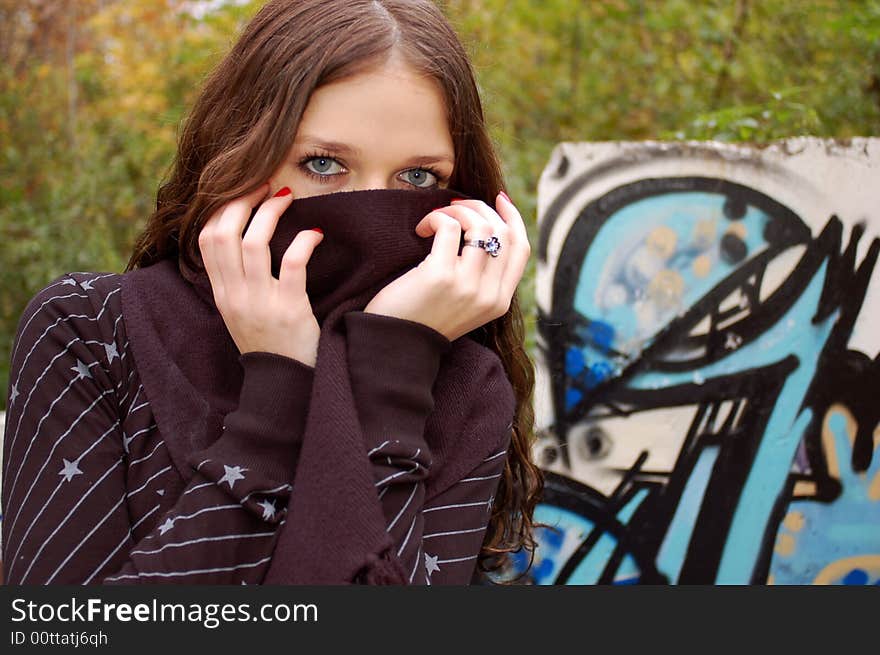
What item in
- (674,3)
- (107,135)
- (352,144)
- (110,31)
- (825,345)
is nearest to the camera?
(352,144)

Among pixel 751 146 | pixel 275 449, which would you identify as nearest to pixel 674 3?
pixel 751 146

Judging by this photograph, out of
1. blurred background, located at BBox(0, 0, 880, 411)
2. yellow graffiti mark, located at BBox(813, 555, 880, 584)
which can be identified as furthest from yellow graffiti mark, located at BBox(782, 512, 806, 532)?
blurred background, located at BBox(0, 0, 880, 411)

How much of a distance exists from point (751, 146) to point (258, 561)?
1910mm

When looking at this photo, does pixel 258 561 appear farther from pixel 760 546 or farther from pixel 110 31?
pixel 110 31

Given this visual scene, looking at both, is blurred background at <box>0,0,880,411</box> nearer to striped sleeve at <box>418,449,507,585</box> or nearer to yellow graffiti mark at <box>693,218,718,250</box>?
yellow graffiti mark at <box>693,218,718,250</box>

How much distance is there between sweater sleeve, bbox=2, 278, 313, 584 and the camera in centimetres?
121

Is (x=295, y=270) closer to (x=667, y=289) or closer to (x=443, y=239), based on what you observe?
(x=443, y=239)

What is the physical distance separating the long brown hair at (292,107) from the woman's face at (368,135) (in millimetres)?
23

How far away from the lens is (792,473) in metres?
2.41

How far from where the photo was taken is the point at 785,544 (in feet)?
7.88

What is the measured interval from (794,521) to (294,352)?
5.70 ft

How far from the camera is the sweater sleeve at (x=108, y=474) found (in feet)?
3.99

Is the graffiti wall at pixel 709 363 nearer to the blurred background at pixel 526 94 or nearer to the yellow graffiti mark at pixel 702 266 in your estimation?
the yellow graffiti mark at pixel 702 266

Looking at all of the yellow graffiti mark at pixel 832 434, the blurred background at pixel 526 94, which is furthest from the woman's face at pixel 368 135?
the blurred background at pixel 526 94
